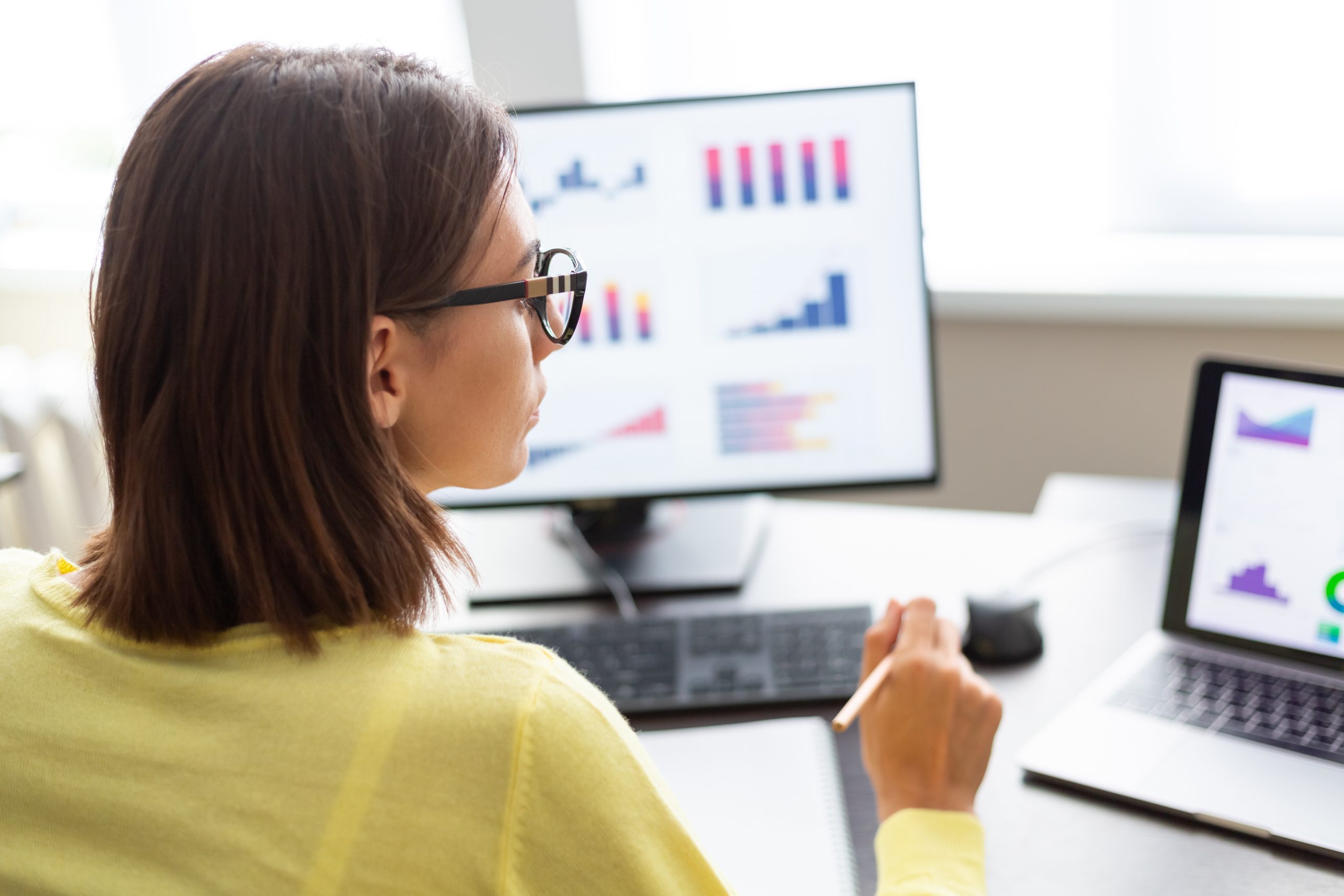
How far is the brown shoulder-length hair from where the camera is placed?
1.91 feet

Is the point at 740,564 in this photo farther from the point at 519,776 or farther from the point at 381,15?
the point at 381,15

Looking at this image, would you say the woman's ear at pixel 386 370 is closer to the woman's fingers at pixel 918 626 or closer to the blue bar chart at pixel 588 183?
the woman's fingers at pixel 918 626

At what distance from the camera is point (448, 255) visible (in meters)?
0.64

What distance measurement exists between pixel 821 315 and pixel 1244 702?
492 millimetres

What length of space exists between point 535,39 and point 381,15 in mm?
435

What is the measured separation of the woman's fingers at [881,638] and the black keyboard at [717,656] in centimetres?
11

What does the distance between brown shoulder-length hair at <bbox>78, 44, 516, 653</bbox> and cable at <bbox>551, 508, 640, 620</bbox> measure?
525 mm

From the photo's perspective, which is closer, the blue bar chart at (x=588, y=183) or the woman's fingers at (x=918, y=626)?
the woman's fingers at (x=918, y=626)

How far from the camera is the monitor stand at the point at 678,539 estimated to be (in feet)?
4.00

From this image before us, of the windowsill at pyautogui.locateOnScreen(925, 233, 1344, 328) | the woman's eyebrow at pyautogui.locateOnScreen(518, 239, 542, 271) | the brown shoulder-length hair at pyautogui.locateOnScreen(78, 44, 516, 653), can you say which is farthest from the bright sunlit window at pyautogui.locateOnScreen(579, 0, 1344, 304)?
the brown shoulder-length hair at pyautogui.locateOnScreen(78, 44, 516, 653)

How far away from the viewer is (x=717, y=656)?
104 centimetres

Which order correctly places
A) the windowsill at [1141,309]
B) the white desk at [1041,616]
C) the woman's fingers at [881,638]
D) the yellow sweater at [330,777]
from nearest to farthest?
the yellow sweater at [330,777]
the white desk at [1041,616]
the woman's fingers at [881,638]
the windowsill at [1141,309]

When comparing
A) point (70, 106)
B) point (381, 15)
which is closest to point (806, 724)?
point (381, 15)

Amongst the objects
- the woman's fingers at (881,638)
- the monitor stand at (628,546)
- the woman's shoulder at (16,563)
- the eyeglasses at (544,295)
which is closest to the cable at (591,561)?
the monitor stand at (628,546)
